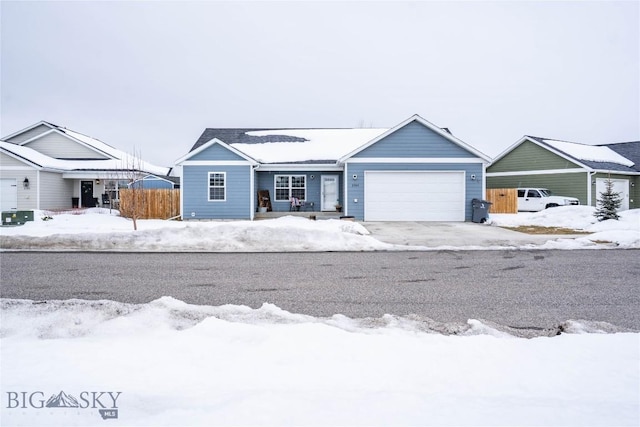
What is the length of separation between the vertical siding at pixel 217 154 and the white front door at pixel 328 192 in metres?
4.85

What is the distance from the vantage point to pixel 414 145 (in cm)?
2095

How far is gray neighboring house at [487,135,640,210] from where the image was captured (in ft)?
89.9

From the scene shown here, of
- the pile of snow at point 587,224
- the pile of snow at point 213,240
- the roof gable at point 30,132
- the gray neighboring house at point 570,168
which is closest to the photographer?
the pile of snow at point 213,240

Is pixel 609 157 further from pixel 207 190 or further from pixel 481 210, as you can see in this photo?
pixel 207 190

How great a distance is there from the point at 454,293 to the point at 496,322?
1.47m

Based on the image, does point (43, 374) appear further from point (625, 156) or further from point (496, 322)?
point (625, 156)

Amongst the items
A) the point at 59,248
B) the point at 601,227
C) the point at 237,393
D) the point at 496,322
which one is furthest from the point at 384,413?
the point at 601,227

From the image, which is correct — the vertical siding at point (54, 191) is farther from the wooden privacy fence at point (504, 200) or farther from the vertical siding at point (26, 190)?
the wooden privacy fence at point (504, 200)

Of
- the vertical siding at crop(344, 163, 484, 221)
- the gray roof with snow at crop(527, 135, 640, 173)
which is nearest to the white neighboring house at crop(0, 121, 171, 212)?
the vertical siding at crop(344, 163, 484, 221)

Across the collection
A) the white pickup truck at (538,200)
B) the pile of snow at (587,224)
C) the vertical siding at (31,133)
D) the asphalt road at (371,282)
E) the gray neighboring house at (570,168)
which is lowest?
the asphalt road at (371,282)

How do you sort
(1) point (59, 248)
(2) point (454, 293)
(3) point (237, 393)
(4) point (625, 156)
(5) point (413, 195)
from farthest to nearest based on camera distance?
1. (4) point (625, 156)
2. (5) point (413, 195)
3. (1) point (59, 248)
4. (2) point (454, 293)
5. (3) point (237, 393)

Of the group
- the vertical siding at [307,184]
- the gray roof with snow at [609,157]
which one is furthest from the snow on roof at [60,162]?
the gray roof with snow at [609,157]

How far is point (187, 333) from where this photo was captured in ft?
15.4

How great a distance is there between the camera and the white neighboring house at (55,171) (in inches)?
978
